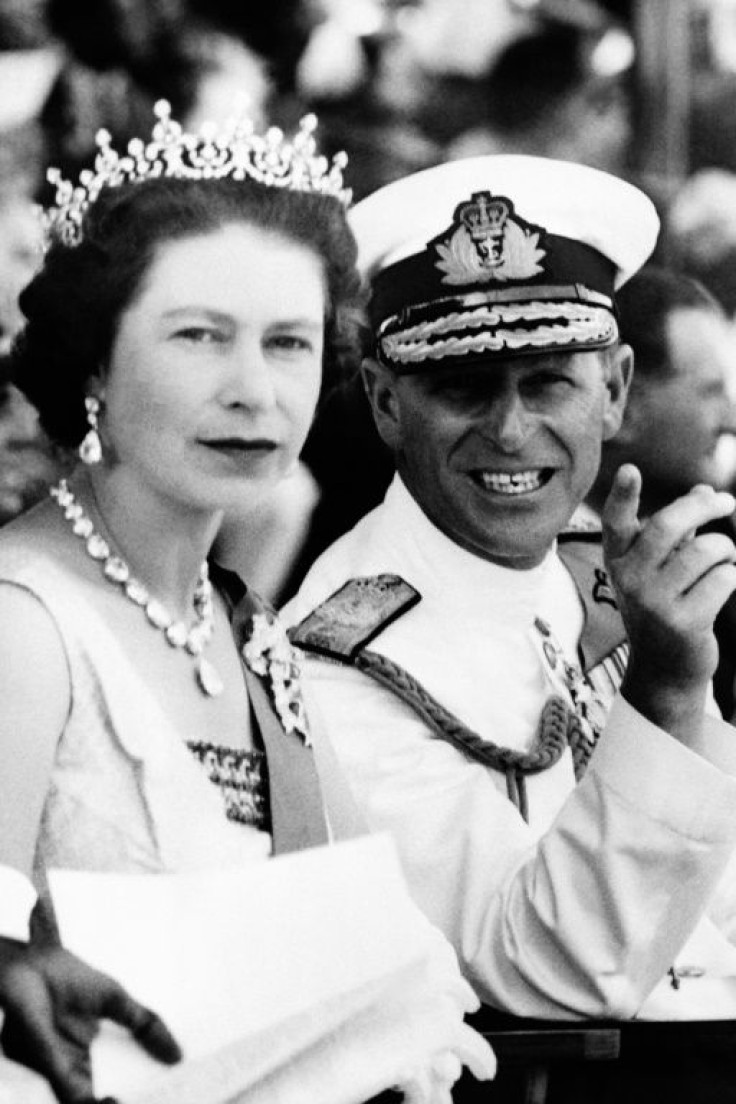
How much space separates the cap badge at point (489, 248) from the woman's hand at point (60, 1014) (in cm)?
84

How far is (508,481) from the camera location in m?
1.67

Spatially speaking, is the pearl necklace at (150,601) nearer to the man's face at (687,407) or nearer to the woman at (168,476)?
the woman at (168,476)

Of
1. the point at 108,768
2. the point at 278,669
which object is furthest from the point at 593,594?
the point at 108,768

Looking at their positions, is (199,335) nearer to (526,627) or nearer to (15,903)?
(15,903)

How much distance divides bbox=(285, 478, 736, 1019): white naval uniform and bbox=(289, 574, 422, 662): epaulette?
12mm

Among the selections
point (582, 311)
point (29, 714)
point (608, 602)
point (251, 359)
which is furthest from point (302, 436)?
point (608, 602)

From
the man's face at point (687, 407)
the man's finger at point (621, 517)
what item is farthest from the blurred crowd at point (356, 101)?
the man's finger at point (621, 517)

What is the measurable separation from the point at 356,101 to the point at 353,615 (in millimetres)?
538

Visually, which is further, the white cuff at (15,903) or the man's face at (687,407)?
the man's face at (687,407)

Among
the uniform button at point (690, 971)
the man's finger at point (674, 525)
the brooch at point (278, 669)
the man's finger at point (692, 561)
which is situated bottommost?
the uniform button at point (690, 971)

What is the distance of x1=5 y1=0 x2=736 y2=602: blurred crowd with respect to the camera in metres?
1.69

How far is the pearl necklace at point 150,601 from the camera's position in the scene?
1.22 meters

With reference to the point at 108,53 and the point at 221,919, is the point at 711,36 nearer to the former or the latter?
the point at 108,53

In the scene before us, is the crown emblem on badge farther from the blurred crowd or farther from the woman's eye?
the woman's eye
